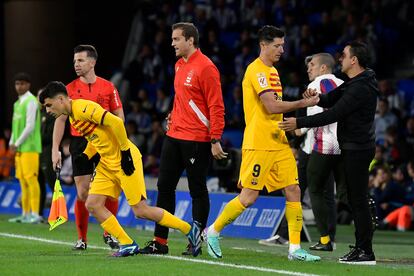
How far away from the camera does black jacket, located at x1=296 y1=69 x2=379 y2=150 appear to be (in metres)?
10.2

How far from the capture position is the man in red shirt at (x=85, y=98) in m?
11.8

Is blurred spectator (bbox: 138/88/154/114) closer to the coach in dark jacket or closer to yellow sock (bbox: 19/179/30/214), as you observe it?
yellow sock (bbox: 19/179/30/214)

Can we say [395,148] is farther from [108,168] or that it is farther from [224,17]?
[108,168]

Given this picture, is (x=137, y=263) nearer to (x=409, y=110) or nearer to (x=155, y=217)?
(x=155, y=217)

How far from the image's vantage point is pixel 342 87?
1058 cm

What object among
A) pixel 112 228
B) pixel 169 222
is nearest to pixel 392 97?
pixel 169 222

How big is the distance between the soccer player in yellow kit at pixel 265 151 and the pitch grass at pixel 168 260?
38 centimetres

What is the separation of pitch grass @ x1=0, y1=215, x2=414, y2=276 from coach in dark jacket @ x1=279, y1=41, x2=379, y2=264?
33cm

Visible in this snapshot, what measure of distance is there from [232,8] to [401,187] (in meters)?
8.44

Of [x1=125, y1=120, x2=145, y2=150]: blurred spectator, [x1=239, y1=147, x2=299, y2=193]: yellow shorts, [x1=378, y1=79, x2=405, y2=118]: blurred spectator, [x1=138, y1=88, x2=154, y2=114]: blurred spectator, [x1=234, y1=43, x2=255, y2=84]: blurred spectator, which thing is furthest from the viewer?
[x1=138, y1=88, x2=154, y2=114]: blurred spectator

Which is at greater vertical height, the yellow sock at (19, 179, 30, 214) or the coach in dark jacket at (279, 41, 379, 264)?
the coach in dark jacket at (279, 41, 379, 264)

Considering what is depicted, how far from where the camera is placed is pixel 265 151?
10.5 m

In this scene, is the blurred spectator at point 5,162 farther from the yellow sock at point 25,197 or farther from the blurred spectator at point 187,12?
the yellow sock at point 25,197

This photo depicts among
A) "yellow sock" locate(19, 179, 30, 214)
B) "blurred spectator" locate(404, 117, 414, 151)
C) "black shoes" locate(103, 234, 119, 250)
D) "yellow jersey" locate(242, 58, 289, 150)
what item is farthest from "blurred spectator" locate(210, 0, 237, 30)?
"yellow jersey" locate(242, 58, 289, 150)
